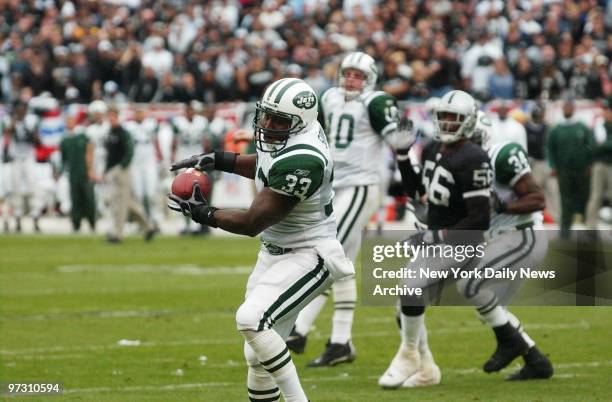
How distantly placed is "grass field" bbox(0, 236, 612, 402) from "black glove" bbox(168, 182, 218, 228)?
1430 mm

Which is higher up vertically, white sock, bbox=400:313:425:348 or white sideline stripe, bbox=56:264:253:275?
white sock, bbox=400:313:425:348

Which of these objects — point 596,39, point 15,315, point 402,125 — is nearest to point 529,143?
point 596,39

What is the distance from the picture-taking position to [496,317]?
7.65 metres

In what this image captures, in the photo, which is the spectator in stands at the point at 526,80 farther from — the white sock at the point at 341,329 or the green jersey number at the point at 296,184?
the green jersey number at the point at 296,184

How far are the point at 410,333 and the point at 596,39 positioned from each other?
644 inches

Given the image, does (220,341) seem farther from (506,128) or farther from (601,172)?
(601,172)

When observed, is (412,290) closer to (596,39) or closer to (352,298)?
(352,298)

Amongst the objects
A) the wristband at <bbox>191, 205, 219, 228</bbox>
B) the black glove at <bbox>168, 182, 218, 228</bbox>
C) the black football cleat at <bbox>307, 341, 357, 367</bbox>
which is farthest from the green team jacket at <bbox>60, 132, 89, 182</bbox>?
the wristband at <bbox>191, 205, 219, 228</bbox>

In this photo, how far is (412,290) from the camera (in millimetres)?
7344

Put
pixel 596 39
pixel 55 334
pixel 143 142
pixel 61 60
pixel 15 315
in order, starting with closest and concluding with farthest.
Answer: pixel 55 334
pixel 15 315
pixel 143 142
pixel 596 39
pixel 61 60

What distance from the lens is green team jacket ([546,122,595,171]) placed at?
17688 millimetres

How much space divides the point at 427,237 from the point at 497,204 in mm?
615

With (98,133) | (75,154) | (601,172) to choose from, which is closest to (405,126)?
(601,172)

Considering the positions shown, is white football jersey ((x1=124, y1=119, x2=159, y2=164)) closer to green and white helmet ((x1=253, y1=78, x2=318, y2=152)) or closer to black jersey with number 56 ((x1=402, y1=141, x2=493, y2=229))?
black jersey with number 56 ((x1=402, y1=141, x2=493, y2=229))
